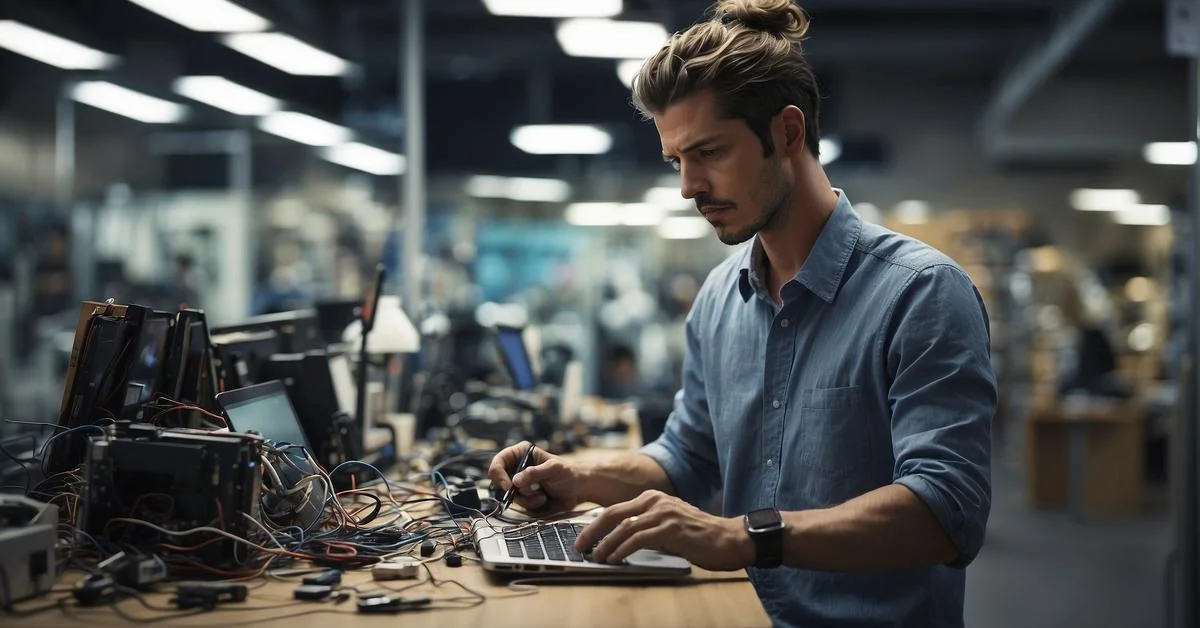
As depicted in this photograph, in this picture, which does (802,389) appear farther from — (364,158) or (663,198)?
(364,158)

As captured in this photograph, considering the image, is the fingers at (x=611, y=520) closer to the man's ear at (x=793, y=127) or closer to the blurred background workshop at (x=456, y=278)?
the blurred background workshop at (x=456, y=278)

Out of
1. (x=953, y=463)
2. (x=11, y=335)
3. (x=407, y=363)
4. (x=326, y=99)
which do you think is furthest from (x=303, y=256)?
(x=953, y=463)

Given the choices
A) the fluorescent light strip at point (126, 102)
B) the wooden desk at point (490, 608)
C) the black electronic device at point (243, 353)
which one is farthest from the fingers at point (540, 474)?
the fluorescent light strip at point (126, 102)

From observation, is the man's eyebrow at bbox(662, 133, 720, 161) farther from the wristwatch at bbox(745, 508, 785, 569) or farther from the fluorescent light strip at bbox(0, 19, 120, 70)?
the fluorescent light strip at bbox(0, 19, 120, 70)

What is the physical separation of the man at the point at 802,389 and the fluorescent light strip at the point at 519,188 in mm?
8739

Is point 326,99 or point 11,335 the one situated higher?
point 326,99

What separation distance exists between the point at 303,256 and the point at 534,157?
8.75 feet

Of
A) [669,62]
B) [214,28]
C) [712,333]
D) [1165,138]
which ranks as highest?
[1165,138]

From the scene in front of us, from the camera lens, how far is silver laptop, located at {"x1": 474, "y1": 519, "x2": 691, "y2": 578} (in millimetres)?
1591

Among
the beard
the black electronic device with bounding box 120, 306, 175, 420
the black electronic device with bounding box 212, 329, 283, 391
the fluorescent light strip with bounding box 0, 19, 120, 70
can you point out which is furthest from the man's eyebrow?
the fluorescent light strip with bounding box 0, 19, 120, 70

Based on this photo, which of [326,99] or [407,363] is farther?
[326,99]

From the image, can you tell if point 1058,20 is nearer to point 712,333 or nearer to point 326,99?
point 326,99

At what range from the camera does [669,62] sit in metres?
1.79

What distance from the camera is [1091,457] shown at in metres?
8.02
